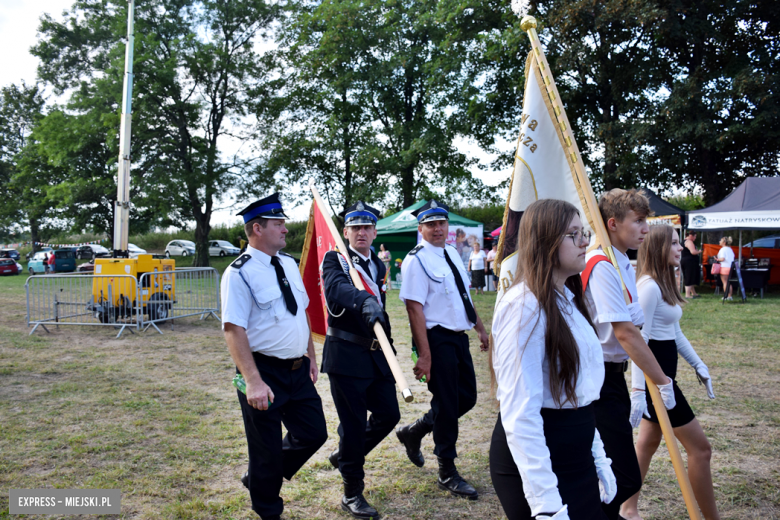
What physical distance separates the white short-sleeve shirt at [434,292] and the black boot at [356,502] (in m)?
1.18

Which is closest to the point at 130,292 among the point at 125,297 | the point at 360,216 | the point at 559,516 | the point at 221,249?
the point at 125,297

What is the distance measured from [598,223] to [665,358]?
3.21 ft

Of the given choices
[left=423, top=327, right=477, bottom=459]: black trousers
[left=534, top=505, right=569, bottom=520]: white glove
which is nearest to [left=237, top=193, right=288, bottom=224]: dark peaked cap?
[left=423, top=327, right=477, bottom=459]: black trousers

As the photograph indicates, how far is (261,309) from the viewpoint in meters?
3.32

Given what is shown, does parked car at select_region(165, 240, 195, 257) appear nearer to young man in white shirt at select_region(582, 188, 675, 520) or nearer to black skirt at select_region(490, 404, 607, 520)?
young man in white shirt at select_region(582, 188, 675, 520)

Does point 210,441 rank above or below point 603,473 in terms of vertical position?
below

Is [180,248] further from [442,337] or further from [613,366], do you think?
[613,366]

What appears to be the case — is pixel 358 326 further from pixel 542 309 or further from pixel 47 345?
pixel 47 345

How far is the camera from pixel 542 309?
1.86m

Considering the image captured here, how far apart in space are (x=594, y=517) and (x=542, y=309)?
747 mm

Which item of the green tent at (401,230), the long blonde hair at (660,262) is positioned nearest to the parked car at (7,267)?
the green tent at (401,230)

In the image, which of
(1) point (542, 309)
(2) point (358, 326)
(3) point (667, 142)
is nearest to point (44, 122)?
(3) point (667, 142)

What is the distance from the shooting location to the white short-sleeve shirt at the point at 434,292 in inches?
157

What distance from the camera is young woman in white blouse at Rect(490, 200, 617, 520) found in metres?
1.77
